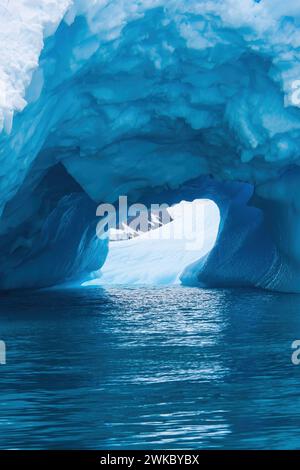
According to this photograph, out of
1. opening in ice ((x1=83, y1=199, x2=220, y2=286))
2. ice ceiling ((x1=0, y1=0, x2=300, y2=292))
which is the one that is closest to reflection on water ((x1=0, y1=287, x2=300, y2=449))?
ice ceiling ((x1=0, y1=0, x2=300, y2=292))

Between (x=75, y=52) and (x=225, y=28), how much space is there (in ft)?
7.39

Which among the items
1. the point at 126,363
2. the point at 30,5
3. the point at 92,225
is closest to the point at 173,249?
the point at 92,225

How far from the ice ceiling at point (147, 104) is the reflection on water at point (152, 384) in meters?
2.79

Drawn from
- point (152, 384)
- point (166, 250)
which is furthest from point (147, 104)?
point (166, 250)

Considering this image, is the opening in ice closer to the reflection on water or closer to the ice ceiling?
the ice ceiling

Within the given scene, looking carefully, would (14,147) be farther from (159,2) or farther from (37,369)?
(37,369)

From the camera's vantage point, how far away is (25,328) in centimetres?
1026

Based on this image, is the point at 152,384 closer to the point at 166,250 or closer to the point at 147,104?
the point at 147,104

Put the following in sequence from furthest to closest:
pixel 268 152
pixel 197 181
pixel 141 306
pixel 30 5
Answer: pixel 197 181, pixel 141 306, pixel 268 152, pixel 30 5

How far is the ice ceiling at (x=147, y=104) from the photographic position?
10.0 m

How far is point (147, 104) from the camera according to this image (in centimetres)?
1302

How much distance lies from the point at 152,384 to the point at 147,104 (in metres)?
7.91

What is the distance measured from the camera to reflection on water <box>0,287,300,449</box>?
4.36 meters

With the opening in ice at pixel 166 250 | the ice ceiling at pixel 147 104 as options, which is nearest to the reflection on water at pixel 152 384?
the ice ceiling at pixel 147 104
